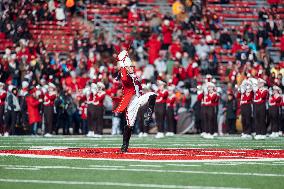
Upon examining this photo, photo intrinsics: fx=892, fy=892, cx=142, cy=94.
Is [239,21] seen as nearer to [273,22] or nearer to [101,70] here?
[273,22]

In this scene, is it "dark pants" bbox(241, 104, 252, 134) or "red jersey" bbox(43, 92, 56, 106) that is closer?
"dark pants" bbox(241, 104, 252, 134)

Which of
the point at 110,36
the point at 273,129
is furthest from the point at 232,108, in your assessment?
the point at 110,36

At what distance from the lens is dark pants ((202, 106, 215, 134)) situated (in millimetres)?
25511

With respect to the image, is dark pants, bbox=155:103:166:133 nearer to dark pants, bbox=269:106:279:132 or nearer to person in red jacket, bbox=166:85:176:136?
person in red jacket, bbox=166:85:176:136

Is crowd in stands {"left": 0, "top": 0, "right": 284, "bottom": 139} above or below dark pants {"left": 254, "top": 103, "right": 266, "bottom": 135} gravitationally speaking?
above

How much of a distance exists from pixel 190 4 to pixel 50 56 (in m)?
6.05

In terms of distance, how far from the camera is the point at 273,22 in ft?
107

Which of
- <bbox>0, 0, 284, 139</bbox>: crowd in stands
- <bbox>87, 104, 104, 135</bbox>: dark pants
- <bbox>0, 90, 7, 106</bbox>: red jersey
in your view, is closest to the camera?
<bbox>0, 90, 7, 106</bbox>: red jersey

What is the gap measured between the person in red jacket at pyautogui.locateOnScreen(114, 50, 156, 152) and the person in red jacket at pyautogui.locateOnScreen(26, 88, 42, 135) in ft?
40.4

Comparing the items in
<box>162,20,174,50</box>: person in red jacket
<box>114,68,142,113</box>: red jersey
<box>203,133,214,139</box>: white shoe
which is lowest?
<box>203,133,214,139</box>: white shoe

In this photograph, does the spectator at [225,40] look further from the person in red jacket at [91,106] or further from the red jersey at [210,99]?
the person in red jacket at [91,106]

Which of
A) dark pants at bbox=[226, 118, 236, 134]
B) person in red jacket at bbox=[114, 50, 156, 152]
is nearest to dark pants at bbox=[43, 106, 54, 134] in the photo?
dark pants at bbox=[226, 118, 236, 134]

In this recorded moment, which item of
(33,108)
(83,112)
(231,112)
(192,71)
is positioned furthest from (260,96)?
(33,108)

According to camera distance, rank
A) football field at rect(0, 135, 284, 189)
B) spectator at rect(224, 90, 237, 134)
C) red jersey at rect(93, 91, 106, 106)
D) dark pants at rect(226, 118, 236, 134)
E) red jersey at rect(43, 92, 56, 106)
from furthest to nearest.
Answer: dark pants at rect(226, 118, 236, 134), spectator at rect(224, 90, 237, 134), red jersey at rect(43, 92, 56, 106), red jersey at rect(93, 91, 106, 106), football field at rect(0, 135, 284, 189)
